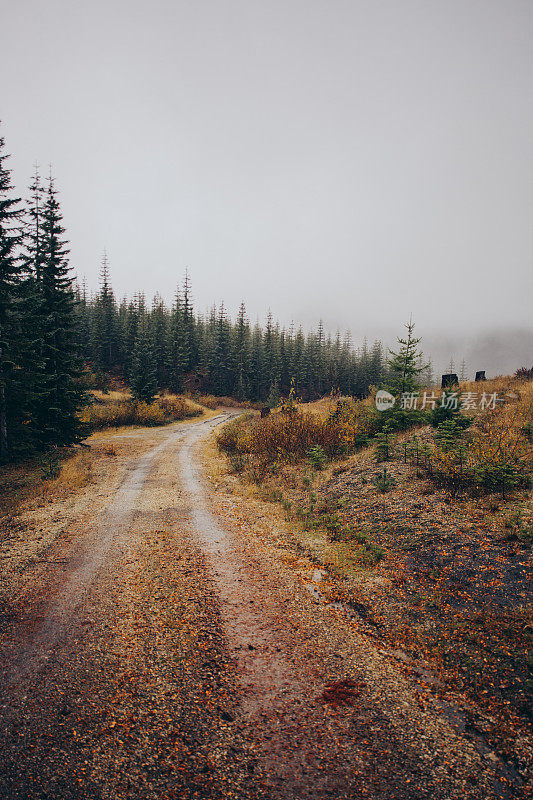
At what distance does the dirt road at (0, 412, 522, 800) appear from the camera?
312cm

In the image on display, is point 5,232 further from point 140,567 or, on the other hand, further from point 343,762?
point 343,762

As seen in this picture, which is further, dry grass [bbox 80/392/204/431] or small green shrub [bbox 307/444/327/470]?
dry grass [bbox 80/392/204/431]

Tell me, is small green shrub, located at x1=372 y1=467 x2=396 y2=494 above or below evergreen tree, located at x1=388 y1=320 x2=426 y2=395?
below

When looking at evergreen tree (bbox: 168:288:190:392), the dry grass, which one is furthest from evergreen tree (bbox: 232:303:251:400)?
the dry grass

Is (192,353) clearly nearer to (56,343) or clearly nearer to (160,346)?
(160,346)

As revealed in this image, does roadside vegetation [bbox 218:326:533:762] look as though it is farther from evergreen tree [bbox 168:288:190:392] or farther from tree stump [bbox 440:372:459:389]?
evergreen tree [bbox 168:288:190:392]

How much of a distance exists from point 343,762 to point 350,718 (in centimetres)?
51

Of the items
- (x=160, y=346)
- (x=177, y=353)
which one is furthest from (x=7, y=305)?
(x=160, y=346)

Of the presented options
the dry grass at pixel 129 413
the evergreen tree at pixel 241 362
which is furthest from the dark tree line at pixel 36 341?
the evergreen tree at pixel 241 362

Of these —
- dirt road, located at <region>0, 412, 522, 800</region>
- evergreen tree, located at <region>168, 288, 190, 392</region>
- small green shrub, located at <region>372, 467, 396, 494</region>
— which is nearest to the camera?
dirt road, located at <region>0, 412, 522, 800</region>

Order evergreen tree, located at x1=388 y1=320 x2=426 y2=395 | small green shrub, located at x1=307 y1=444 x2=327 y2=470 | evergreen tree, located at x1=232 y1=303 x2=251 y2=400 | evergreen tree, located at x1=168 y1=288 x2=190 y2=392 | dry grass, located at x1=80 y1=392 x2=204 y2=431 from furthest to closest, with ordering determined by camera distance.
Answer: evergreen tree, located at x1=232 y1=303 x2=251 y2=400 < evergreen tree, located at x1=168 y1=288 x2=190 y2=392 < dry grass, located at x1=80 y1=392 x2=204 y2=431 < evergreen tree, located at x1=388 y1=320 x2=426 y2=395 < small green shrub, located at x1=307 y1=444 x2=327 y2=470

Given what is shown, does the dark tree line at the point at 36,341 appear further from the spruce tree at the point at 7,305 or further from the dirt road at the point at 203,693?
the dirt road at the point at 203,693

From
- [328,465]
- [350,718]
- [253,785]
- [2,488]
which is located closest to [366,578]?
[350,718]

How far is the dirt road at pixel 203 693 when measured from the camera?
312 centimetres
